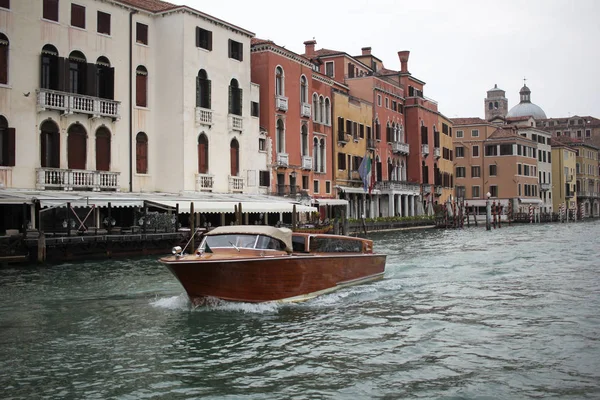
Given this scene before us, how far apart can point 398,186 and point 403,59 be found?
1272 cm

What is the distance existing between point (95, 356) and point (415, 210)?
52741 mm

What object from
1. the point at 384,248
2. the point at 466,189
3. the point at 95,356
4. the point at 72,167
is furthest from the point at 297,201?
the point at 466,189

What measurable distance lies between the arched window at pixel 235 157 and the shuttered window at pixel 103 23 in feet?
29.8

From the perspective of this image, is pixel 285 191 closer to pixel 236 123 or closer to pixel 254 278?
pixel 236 123

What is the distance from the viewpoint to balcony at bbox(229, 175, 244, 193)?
34875mm

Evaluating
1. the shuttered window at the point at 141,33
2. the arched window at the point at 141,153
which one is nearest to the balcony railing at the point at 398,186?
the arched window at the point at 141,153

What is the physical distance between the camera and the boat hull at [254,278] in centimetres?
1270

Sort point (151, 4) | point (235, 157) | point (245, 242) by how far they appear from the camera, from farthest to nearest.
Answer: point (235, 157) < point (151, 4) < point (245, 242)

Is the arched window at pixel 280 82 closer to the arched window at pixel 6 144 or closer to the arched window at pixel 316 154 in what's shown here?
the arched window at pixel 316 154

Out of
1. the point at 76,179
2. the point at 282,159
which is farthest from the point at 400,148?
the point at 76,179

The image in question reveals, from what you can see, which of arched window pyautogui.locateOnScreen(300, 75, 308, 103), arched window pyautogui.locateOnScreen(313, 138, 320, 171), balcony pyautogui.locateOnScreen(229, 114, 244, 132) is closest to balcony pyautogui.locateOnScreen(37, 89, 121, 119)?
balcony pyautogui.locateOnScreen(229, 114, 244, 132)

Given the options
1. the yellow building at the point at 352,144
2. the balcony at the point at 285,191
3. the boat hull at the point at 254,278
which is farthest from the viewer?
the yellow building at the point at 352,144

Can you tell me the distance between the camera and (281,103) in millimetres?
39406

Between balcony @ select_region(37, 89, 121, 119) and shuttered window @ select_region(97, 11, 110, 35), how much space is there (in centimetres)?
314
